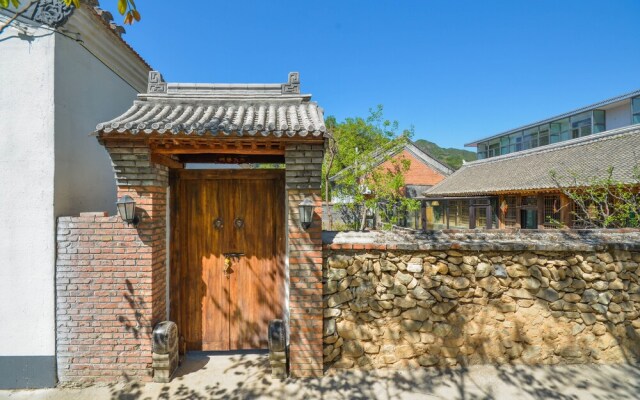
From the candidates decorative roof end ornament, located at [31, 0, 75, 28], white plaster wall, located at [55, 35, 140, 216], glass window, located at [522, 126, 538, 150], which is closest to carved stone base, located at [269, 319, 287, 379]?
white plaster wall, located at [55, 35, 140, 216]

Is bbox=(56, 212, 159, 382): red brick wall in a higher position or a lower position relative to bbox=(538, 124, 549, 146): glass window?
lower

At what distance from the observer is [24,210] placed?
11.8ft

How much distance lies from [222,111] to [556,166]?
16.2 metres

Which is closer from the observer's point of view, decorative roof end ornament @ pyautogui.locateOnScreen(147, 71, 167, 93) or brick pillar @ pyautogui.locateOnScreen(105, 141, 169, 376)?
brick pillar @ pyautogui.locateOnScreen(105, 141, 169, 376)

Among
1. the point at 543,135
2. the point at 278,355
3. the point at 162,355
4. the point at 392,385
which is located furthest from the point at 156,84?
the point at 543,135

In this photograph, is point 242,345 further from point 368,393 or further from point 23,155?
point 23,155

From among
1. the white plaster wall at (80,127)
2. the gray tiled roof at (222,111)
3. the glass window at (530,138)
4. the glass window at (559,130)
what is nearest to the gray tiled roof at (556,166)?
the glass window at (530,138)

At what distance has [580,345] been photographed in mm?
4086

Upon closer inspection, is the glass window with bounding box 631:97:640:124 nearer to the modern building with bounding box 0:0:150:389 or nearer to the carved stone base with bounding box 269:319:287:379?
the carved stone base with bounding box 269:319:287:379

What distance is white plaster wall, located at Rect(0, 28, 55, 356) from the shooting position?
11.8 feet

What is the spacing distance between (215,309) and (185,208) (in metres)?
1.60

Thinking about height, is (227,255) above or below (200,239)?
below

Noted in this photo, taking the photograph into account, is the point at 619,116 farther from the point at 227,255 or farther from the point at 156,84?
the point at 156,84

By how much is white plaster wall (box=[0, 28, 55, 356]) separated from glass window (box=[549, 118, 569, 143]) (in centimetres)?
2489
